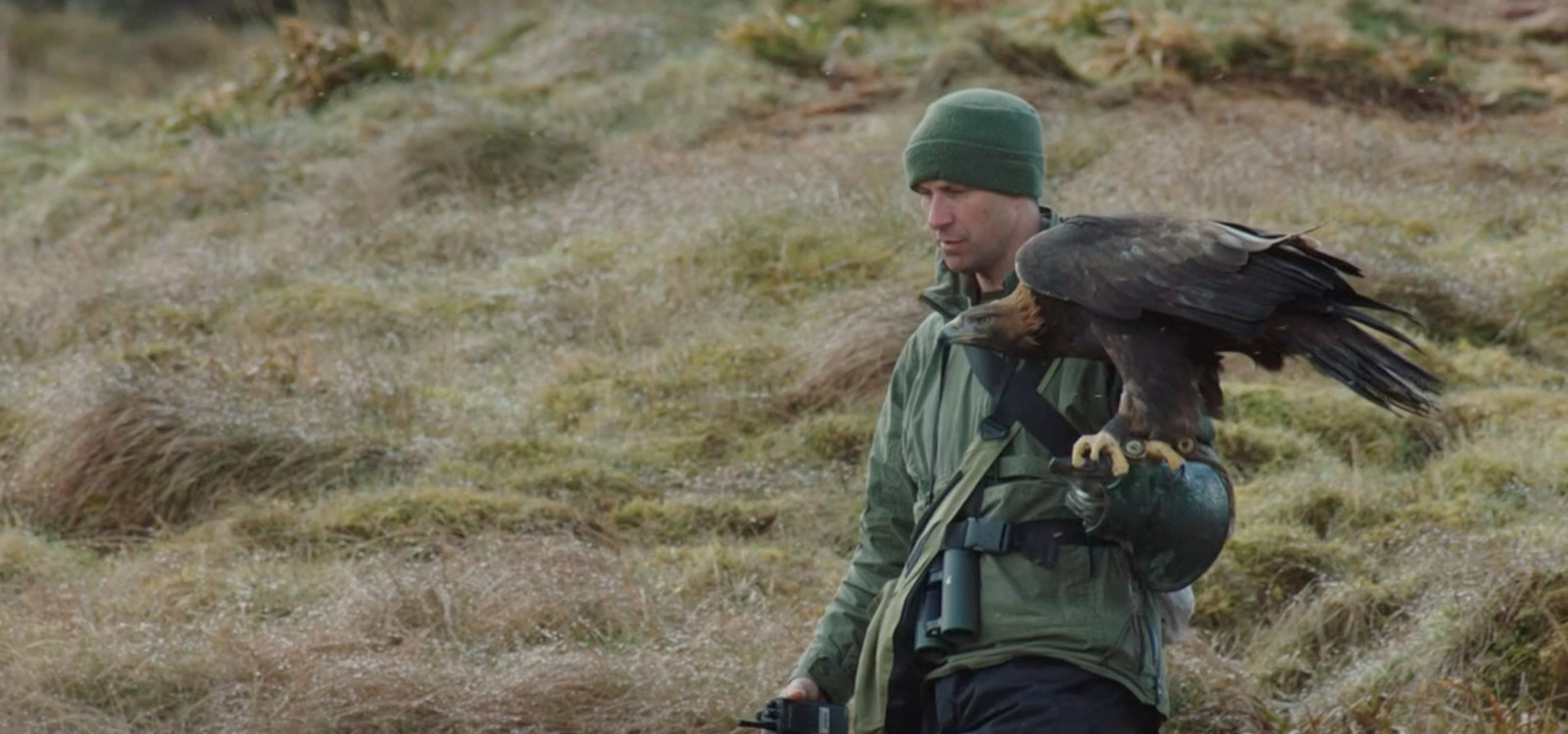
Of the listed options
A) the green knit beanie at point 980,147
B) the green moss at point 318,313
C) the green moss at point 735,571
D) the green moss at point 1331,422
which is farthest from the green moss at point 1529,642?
the green moss at point 318,313

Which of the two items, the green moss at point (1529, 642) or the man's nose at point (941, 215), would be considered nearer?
the man's nose at point (941, 215)

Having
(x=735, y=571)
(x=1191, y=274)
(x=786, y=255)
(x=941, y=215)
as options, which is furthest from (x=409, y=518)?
(x=1191, y=274)

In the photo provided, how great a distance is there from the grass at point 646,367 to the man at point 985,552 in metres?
1.89

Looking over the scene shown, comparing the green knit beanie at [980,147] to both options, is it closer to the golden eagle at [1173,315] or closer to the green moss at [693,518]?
the golden eagle at [1173,315]

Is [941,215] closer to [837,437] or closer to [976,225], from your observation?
[976,225]

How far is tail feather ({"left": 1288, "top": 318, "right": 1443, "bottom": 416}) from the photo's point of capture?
11.2 ft

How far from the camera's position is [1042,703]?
11.2 feet

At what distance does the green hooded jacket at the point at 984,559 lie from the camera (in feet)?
11.4

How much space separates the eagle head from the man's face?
0.49 ft

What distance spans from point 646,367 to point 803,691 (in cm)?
469

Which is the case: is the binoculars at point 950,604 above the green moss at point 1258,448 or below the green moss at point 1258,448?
above

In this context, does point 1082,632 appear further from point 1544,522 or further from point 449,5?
point 449,5

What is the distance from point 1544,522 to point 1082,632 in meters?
3.27

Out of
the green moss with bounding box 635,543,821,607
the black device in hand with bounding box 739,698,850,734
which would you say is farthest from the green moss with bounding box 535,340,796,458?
the black device in hand with bounding box 739,698,850,734
